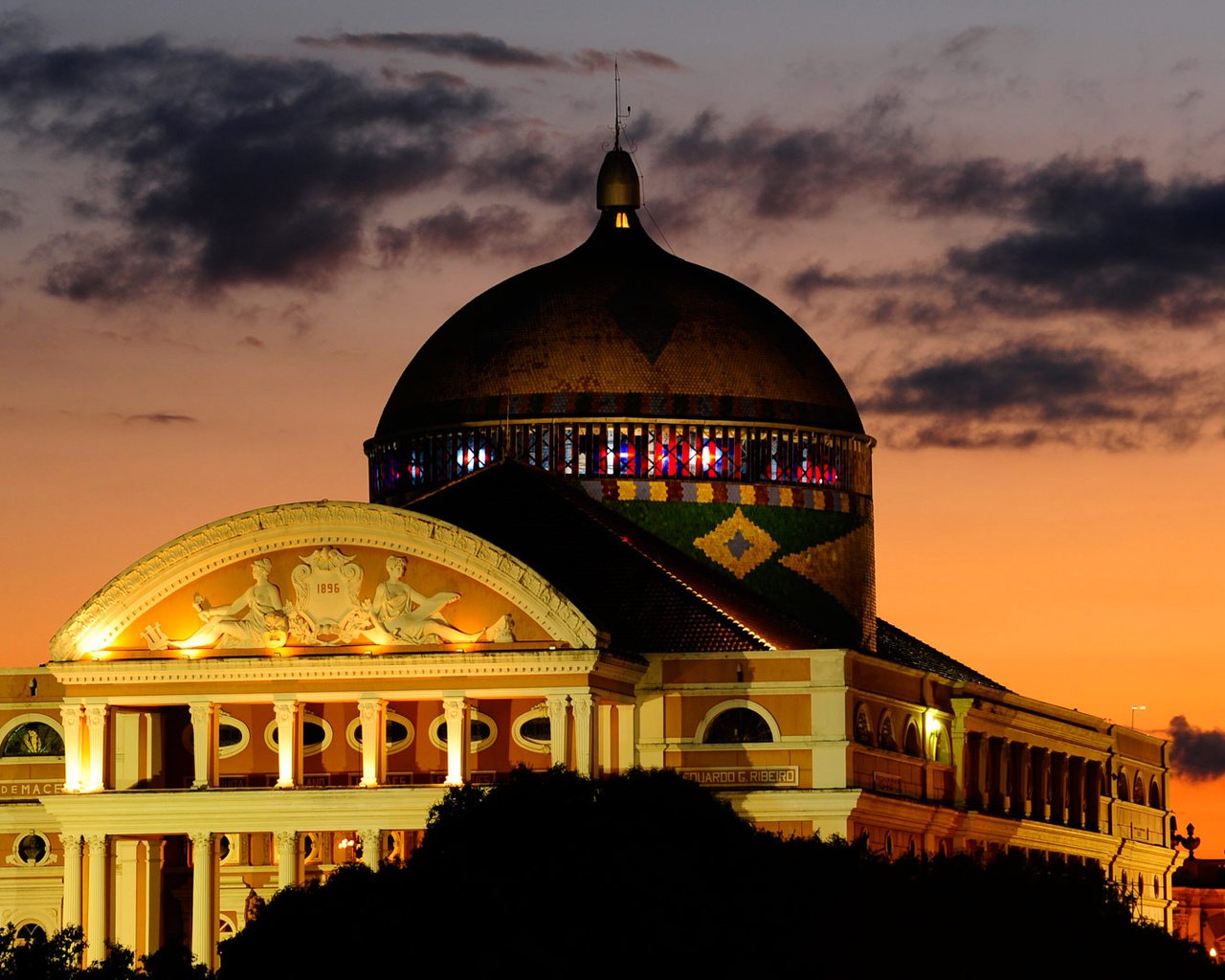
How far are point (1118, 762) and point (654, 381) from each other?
24408 millimetres

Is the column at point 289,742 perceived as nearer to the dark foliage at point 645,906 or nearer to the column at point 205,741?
the column at point 205,741

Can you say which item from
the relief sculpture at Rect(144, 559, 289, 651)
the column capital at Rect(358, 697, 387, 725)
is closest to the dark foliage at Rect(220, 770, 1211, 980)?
the column capital at Rect(358, 697, 387, 725)

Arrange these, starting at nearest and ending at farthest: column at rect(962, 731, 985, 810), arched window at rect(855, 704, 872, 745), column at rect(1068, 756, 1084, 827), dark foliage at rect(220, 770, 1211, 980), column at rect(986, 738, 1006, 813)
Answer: dark foliage at rect(220, 770, 1211, 980)
arched window at rect(855, 704, 872, 745)
column at rect(962, 731, 985, 810)
column at rect(986, 738, 1006, 813)
column at rect(1068, 756, 1084, 827)

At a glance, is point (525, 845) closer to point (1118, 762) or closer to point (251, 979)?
point (251, 979)

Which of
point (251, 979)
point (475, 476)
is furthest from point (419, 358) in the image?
point (251, 979)

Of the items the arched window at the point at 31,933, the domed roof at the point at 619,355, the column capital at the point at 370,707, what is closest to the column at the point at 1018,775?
the domed roof at the point at 619,355

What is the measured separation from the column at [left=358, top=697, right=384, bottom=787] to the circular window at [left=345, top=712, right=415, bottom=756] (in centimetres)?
370

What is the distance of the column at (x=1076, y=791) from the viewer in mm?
111688

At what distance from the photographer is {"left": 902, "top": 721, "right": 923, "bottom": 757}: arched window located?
9584 cm

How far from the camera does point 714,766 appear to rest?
295 feet

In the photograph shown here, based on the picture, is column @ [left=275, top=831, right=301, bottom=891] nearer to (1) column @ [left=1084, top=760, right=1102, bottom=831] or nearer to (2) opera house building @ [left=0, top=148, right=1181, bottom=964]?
(2) opera house building @ [left=0, top=148, right=1181, bottom=964]

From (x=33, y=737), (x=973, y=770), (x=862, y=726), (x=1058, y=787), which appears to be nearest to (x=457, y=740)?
(x=862, y=726)

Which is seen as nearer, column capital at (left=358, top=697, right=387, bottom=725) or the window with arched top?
column capital at (left=358, top=697, right=387, bottom=725)

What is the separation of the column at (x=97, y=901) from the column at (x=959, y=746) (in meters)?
22.1
